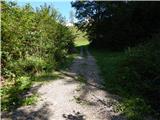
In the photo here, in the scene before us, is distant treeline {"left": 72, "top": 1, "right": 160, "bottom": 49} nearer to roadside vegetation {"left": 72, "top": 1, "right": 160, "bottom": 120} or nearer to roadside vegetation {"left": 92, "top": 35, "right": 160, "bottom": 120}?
roadside vegetation {"left": 72, "top": 1, "right": 160, "bottom": 120}

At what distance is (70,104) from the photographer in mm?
9844

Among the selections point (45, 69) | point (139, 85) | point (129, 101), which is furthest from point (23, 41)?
→ point (129, 101)

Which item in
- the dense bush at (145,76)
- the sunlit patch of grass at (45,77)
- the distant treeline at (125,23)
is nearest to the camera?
the dense bush at (145,76)

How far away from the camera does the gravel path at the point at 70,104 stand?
879cm

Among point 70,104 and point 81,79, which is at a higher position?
point 81,79

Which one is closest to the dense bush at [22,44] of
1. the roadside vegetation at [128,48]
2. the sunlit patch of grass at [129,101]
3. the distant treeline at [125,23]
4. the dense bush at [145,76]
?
the roadside vegetation at [128,48]

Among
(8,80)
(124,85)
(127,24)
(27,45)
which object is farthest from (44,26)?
(127,24)

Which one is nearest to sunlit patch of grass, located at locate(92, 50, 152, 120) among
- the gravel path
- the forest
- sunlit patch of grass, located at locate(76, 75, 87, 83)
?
the forest

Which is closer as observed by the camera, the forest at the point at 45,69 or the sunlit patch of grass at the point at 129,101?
the sunlit patch of grass at the point at 129,101

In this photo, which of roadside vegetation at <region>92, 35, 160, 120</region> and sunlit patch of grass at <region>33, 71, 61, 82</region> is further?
sunlit patch of grass at <region>33, 71, 61, 82</region>

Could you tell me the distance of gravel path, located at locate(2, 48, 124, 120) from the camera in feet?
28.9

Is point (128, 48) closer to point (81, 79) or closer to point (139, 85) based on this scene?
point (81, 79)

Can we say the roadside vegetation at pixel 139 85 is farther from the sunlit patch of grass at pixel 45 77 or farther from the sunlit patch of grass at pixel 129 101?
the sunlit patch of grass at pixel 45 77

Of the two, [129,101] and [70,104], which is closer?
[70,104]
